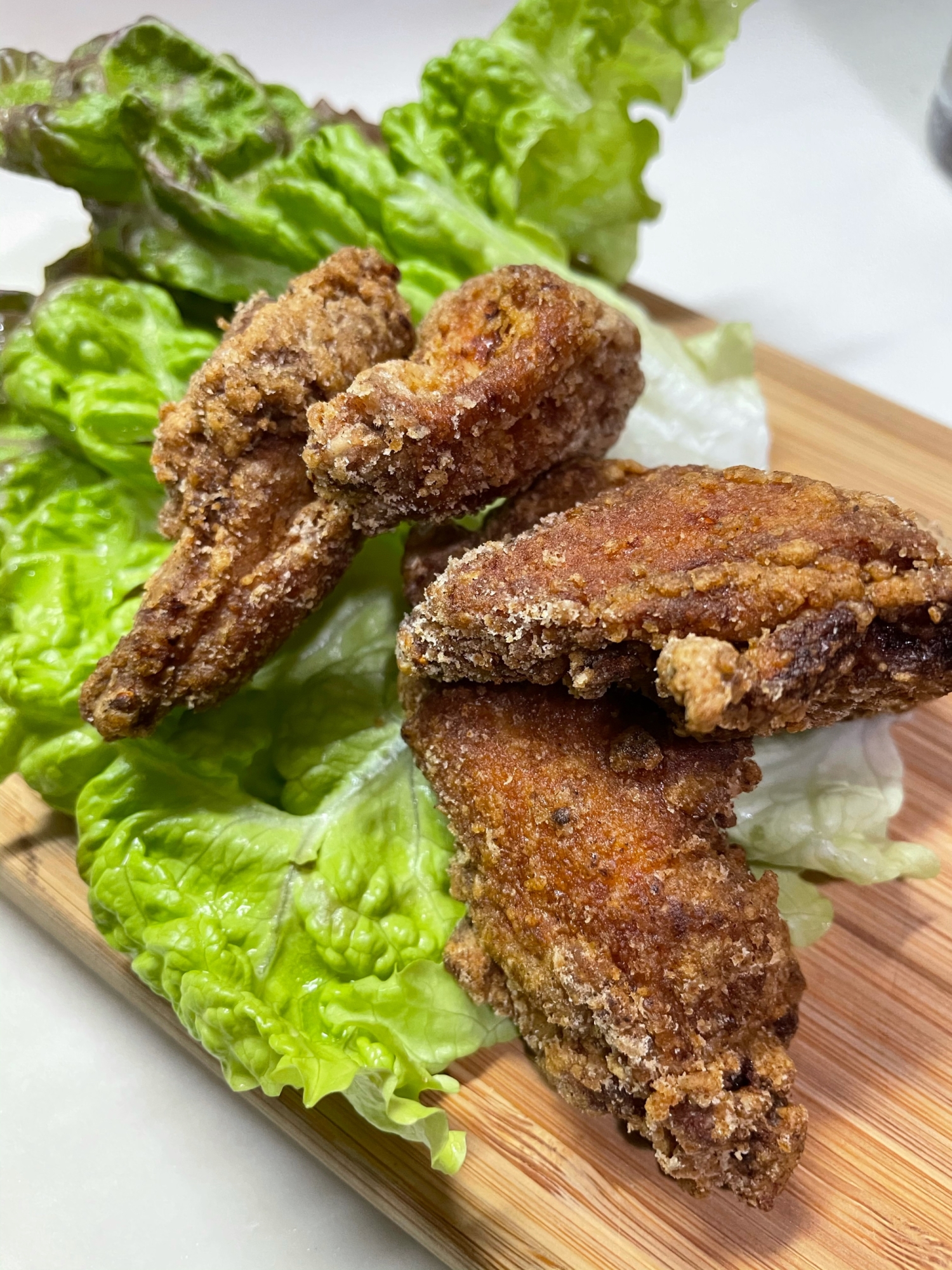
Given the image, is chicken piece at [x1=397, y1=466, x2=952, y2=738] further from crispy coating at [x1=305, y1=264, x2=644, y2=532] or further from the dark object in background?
the dark object in background

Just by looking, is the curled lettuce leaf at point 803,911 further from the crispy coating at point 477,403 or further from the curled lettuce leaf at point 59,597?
the curled lettuce leaf at point 59,597

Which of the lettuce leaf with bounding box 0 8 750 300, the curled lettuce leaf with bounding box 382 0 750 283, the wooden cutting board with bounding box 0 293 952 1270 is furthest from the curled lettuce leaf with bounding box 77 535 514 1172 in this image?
the curled lettuce leaf with bounding box 382 0 750 283

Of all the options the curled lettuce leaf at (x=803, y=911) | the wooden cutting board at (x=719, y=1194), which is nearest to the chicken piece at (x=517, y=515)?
the curled lettuce leaf at (x=803, y=911)

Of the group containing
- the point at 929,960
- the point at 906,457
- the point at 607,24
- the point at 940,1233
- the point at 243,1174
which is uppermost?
the point at 607,24

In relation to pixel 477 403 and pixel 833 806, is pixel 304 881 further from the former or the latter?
pixel 833 806

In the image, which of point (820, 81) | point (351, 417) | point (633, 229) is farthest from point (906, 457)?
point (820, 81)

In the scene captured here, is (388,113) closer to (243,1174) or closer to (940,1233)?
(243,1174)
